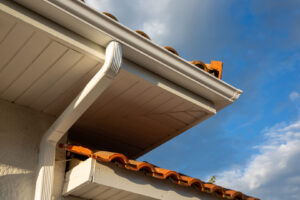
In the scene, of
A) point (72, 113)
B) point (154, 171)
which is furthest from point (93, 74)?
point (154, 171)

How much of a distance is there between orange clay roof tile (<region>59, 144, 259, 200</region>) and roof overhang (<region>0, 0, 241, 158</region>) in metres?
0.70

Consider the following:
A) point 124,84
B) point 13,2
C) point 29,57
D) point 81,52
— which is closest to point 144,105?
point 124,84

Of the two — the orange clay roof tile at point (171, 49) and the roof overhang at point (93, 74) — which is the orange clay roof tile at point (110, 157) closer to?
the roof overhang at point (93, 74)

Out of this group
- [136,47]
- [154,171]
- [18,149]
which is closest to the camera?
[136,47]

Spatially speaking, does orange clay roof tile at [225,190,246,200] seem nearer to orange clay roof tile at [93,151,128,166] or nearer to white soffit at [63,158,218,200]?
white soffit at [63,158,218,200]

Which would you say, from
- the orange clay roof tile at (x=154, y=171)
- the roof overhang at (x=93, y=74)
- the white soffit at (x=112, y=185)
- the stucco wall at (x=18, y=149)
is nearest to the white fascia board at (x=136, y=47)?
the roof overhang at (x=93, y=74)

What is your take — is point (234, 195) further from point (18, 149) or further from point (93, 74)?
point (18, 149)

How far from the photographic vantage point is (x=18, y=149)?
13.3ft

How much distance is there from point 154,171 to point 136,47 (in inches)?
57.8

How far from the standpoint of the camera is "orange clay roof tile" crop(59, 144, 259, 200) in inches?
155

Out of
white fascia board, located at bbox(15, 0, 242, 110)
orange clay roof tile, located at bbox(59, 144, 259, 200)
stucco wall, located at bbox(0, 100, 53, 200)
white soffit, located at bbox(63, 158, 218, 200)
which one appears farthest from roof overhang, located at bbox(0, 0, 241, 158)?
white soffit, located at bbox(63, 158, 218, 200)

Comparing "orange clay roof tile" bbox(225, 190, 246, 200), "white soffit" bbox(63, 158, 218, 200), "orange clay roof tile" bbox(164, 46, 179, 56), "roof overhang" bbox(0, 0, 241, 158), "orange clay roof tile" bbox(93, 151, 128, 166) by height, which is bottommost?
"white soffit" bbox(63, 158, 218, 200)

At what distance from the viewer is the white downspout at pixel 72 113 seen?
351 cm

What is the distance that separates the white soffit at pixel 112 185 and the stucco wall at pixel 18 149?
46 cm
